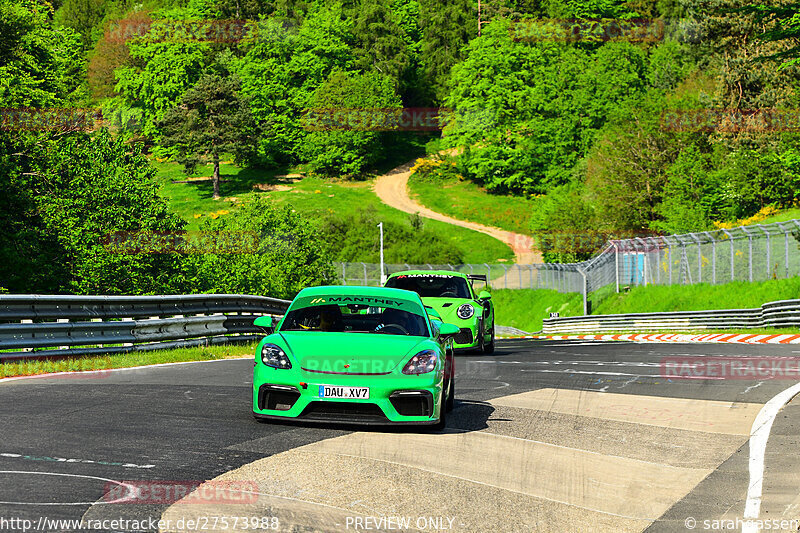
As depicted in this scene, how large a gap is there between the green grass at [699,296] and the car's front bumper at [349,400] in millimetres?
31279

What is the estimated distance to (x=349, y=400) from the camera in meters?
8.34

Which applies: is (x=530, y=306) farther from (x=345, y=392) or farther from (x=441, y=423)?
(x=345, y=392)

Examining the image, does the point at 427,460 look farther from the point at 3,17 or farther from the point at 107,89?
the point at 107,89

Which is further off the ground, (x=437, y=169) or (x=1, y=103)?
(x=1, y=103)

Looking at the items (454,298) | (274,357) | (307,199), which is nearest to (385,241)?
(307,199)

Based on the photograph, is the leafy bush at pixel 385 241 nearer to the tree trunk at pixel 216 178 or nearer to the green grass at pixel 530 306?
the green grass at pixel 530 306

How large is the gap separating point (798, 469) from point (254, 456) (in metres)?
4.01

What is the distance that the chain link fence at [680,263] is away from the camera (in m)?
37.4

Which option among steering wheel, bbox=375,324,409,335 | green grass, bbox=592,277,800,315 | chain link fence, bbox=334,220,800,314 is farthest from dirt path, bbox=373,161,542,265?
steering wheel, bbox=375,324,409,335

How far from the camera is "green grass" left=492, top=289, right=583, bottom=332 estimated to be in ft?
192

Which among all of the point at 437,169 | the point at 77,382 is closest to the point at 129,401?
the point at 77,382

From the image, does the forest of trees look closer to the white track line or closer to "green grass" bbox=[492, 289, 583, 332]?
"green grass" bbox=[492, 289, 583, 332]

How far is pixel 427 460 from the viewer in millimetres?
7359

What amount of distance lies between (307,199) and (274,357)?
96964 mm
